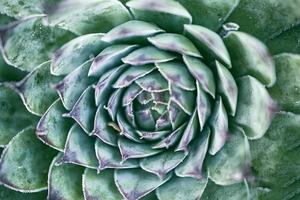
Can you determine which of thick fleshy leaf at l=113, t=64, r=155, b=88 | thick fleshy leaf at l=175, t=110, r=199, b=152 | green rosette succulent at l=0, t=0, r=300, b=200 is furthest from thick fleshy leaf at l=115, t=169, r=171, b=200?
thick fleshy leaf at l=113, t=64, r=155, b=88

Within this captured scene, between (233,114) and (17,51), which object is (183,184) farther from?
(17,51)

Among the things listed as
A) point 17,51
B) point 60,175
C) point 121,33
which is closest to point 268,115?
point 121,33

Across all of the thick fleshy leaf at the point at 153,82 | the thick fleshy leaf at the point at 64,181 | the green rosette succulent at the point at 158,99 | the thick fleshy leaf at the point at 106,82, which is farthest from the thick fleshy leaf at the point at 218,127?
the thick fleshy leaf at the point at 64,181

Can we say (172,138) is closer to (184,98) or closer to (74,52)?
(184,98)

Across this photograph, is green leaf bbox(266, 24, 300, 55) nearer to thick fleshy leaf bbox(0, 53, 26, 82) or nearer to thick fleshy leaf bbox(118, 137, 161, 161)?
thick fleshy leaf bbox(118, 137, 161, 161)

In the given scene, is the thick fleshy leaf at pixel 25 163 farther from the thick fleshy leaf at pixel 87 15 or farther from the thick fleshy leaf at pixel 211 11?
the thick fleshy leaf at pixel 211 11
